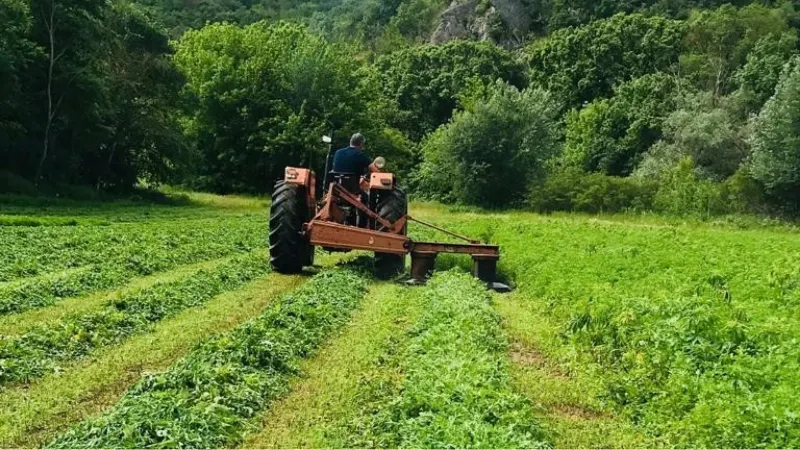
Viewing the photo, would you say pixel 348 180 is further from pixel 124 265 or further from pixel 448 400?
pixel 448 400

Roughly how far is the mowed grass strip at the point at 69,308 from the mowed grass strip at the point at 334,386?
3.72 metres

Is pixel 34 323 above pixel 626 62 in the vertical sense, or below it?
below

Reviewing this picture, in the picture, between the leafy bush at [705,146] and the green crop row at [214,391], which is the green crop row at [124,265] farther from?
the leafy bush at [705,146]

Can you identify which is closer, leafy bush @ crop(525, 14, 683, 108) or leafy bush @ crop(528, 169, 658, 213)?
leafy bush @ crop(528, 169, 658, 213)

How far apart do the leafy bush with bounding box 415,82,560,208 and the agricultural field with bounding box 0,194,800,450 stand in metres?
32.1

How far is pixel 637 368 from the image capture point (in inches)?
Answer: 325

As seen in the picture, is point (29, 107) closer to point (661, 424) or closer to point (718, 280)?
point (718, 280)

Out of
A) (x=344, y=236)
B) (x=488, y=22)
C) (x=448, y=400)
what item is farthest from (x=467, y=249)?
(x=488, y=22)

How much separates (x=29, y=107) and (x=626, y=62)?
59.4m

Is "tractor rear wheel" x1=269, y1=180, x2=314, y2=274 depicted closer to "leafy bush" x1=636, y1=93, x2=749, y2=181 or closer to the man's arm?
the man's arm

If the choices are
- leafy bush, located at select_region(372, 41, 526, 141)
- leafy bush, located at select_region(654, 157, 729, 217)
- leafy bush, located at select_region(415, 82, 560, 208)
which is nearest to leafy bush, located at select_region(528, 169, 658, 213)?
leafy bush, located at select_region(654, 157, 729, 217)

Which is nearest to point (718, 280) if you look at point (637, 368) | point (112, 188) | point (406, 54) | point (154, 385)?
point (637, 368)

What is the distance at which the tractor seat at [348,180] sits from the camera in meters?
16.0

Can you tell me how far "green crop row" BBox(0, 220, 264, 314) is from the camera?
11367mm
